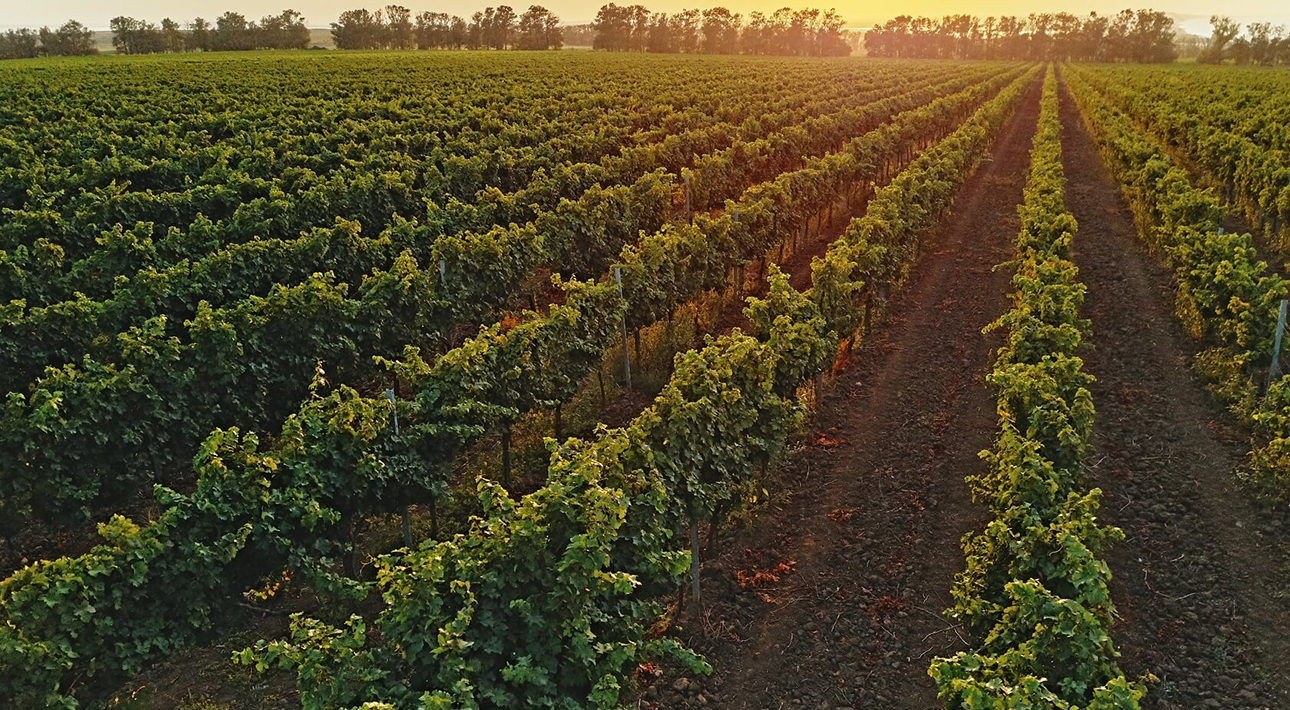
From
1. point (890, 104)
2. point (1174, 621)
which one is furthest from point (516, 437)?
point (890, 104)

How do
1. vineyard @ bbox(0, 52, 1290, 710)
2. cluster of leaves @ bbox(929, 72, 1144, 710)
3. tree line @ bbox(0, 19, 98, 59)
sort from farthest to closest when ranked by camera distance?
tree line @ bbox(0, 19, 98, 59)
vineyard @ bbox(0, 52, 1290, 710)
cluster of leaves @ bbox(929, 72, 1144, 710)

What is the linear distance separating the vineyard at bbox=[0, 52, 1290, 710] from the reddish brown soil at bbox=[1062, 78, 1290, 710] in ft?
0.16

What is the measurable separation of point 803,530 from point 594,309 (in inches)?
174

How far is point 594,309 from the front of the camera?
12031mm

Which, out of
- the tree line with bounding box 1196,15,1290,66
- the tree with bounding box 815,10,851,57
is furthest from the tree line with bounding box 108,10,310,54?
the tree line with bounding box 1196,15,1290,66

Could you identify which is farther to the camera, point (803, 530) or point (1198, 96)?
point (1198, 96)

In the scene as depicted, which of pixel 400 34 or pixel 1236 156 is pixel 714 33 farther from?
pixel 1236 156

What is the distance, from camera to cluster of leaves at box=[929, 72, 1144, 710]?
5887 mm

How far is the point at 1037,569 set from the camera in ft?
23.8

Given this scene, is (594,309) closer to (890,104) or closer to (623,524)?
(623,524)

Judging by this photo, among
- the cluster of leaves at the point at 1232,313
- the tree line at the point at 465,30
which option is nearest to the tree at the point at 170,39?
the tree line at the point at 465,30

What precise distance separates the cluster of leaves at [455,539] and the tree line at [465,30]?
140910mm

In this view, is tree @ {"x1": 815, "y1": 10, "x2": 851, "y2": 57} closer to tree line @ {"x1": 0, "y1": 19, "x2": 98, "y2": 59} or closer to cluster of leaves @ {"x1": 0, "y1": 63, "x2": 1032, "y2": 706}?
tree line @ {"x1": 0, "y1": 19, "x2": 98, "y2": 59}

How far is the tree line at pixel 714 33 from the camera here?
15688 centimetres
